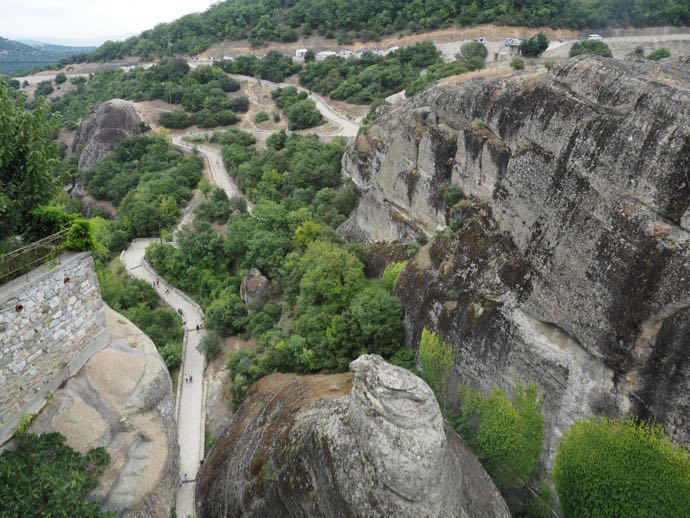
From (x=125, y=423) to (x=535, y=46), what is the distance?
44.4 metres

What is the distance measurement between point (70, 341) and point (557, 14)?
2346 inches

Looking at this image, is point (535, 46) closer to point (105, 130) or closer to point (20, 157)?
point (20, 157)

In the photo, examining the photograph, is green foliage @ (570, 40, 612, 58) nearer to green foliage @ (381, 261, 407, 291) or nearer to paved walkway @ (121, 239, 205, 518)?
green foliage @ (381, 261, 407, 291)

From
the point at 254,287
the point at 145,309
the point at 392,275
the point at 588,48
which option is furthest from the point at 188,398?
the point at 588,48

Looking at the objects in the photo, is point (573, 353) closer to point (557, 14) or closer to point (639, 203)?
point (639, 203)

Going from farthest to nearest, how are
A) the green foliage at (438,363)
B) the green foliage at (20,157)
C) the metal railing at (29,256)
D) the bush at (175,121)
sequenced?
1. the bush at (175,121)
2. the green foliage at (438,363)
3. the green foliage at (20,157)
4. the metal railing at (29,256)

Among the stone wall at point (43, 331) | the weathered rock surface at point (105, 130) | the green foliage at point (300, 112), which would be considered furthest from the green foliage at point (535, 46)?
the stone wall at point (43, 331)

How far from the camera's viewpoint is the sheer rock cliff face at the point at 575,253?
12945 millimetres

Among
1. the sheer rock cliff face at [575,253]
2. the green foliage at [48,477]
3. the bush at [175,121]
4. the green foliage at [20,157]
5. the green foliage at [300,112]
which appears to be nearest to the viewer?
the green foliage at [48,477]

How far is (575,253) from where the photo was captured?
14891 mm

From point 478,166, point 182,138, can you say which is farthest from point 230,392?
point 182,138

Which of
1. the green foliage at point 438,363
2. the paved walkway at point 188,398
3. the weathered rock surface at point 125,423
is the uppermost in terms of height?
the weathered rock surface at point 125,423

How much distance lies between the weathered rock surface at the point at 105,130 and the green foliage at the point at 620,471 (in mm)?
53970

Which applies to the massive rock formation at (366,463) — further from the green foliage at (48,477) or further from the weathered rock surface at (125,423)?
the green foliage at (48,477)
